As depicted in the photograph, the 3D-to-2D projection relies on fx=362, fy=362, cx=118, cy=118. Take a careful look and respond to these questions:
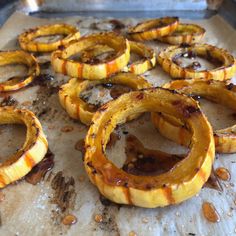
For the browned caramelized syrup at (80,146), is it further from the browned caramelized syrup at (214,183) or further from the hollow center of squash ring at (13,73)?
the hollow center of squash ring at (13,73)

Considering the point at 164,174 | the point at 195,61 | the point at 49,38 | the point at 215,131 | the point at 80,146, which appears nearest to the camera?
the point at 164,174

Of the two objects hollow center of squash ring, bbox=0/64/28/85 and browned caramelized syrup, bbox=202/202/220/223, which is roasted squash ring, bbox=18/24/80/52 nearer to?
hollow center of squash ring, bbox=0/64/28/85

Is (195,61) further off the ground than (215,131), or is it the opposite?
(215,131)

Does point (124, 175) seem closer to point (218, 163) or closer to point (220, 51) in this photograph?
point (218, 163)

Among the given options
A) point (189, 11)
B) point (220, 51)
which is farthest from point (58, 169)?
point (189, 11)

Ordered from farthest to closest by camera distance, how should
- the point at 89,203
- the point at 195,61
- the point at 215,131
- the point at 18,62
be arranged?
the point at 18,62 → the point at 195,61 → the point at 215,131 → the point at 89,203

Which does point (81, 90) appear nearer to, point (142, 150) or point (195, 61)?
point (142, 150)

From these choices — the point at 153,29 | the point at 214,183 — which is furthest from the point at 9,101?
the point at 214,183
